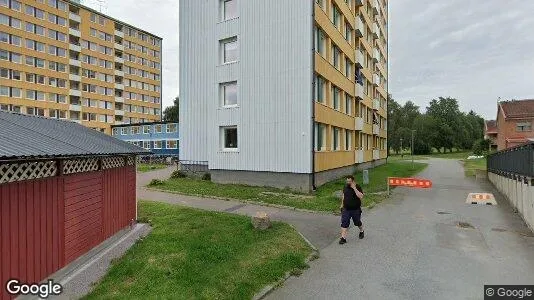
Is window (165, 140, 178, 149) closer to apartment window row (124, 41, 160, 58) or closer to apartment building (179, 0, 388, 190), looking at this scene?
apartment building (179, 0, 388, 190)

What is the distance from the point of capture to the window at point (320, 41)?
20.5 meters

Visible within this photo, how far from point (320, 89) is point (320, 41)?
116 inches

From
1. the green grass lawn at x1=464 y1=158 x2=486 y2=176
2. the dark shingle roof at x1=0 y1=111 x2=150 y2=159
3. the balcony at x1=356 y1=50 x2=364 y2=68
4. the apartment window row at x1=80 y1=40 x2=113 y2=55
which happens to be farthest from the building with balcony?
the dark shingle roof at x1=0 y1=111 x2=150 y2=159

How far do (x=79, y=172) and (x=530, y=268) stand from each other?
33.4 feet

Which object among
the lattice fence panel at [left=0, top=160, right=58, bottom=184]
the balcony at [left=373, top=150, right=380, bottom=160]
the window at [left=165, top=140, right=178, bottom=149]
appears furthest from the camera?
the window at [left=165, top=140, right=178, bottom=149]

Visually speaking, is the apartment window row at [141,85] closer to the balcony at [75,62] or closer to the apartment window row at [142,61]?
the apartment window row at [142,61]

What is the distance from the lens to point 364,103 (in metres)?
33.7

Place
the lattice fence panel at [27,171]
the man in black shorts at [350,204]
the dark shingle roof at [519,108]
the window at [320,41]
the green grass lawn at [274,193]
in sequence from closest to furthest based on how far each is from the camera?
the lattice fence panel at [27,171]
the man in black shorts at [350,204]
the green grass lawn at [274,193]
the window at [320,41]
the dark shingle roof at [519,108]

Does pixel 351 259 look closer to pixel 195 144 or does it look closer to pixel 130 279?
pixel 130 279

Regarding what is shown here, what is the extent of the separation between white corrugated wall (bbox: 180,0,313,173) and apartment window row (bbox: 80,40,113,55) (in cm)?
4605

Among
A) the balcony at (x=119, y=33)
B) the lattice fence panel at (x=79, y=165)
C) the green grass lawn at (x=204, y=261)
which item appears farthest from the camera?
the balcony at (x=119, y=33)

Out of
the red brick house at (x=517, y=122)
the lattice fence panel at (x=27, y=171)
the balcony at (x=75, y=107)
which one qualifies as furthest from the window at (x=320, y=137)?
the balcony at (x=75, y=107)

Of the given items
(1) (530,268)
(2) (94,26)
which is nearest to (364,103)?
(1) (530,268)

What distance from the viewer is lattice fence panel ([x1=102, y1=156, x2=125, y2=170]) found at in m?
9.05
